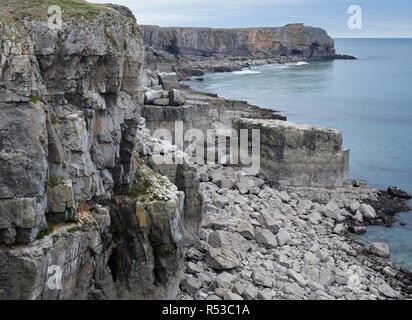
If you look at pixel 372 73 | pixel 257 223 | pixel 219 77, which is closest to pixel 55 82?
pixel 257 223

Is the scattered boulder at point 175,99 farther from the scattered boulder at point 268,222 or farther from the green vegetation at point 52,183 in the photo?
the green vegetation at point 52,183

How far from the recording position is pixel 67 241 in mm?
9852

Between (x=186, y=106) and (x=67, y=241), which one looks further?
(x=186, y=106)

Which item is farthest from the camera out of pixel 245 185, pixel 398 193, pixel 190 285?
pixel 398 193

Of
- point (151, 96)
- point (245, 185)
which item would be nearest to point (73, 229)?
point (245, 185)

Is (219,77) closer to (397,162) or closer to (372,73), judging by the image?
(372,73)

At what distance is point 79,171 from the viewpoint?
10.6 meters

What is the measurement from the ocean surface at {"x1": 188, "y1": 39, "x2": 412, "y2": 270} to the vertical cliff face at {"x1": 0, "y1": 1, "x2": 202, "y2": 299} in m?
12.6

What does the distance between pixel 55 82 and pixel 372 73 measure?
110 metres

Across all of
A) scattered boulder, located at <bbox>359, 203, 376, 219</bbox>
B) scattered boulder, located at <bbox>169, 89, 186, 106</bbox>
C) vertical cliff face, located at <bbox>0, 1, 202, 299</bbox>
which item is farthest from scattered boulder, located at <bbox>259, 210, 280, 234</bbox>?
scattered boulder, located at <bbox>169, 89, 186, 106</bbox>

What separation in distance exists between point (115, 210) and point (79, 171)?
2.14 metres

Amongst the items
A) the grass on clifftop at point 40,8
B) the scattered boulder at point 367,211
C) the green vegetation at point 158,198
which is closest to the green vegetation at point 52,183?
the green vegetation at point 158,198

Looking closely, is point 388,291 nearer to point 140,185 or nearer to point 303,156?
point 140,185

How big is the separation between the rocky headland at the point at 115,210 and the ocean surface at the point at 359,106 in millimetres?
4701
